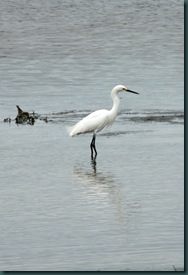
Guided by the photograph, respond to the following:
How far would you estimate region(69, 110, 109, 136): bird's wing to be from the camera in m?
15.8

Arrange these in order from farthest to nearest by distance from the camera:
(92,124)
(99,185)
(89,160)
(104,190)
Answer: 1. (92,124)
2. (89,160)
3. (99,185)
4. (104,190)

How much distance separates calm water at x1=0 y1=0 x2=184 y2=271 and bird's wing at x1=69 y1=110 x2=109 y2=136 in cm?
24

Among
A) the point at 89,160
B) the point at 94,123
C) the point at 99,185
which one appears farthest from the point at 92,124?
the point at 99,185

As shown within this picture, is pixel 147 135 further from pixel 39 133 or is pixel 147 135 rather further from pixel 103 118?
pixel 39 133

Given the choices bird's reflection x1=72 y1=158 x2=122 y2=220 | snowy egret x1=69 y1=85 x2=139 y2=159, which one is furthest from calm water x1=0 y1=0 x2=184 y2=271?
snowy egret x1=69 y1=85 x2=139 y2=159

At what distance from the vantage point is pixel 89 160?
47.8ft

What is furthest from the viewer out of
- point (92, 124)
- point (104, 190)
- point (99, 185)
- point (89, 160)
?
point (92, 124)

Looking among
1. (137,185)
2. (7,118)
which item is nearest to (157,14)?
(7,118)

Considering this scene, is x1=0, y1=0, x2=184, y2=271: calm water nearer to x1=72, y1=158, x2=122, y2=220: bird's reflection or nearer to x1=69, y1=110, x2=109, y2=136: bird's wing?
x1=72, y1=158, x2=122, y2=220: bird's reflection

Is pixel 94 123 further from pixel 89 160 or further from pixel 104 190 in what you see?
pixel 104 190

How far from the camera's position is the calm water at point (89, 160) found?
374 inches

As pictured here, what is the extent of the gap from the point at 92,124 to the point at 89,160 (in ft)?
4.51

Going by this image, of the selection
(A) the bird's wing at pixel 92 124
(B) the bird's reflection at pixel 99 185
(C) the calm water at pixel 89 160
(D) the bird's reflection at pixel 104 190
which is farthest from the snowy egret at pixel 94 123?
(B) the bird's reflection at pixel 99 185

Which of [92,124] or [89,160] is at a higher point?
[92,124]
